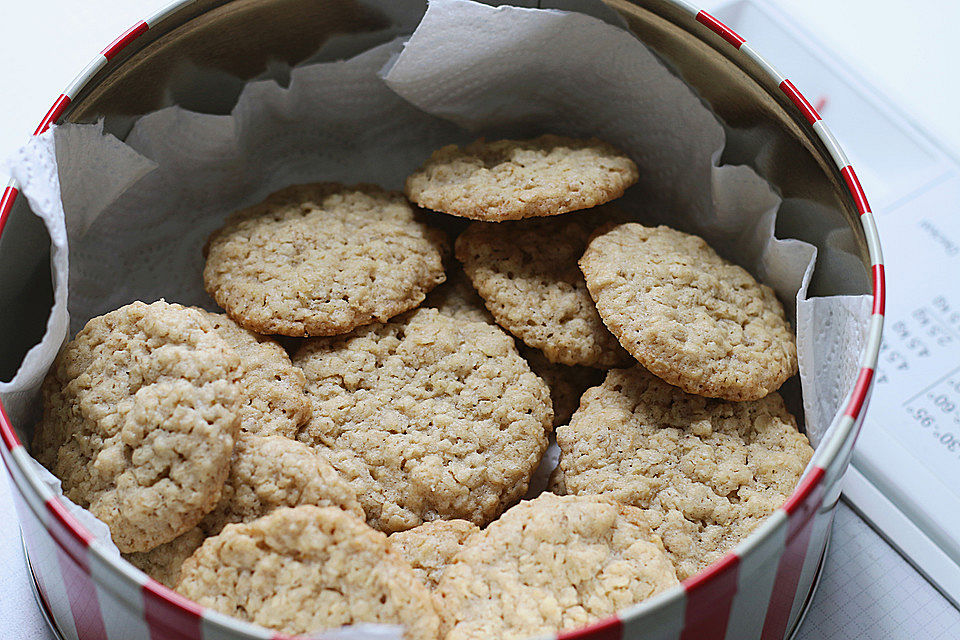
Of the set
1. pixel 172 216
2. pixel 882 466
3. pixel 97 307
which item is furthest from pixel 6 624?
pixel 882 466

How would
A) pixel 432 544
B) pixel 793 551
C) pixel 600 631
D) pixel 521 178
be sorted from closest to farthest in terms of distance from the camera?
pixel 600 631
pixel 793 551
pixel 432 544
pixel 521 178

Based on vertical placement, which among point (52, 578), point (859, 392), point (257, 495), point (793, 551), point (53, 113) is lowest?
point (52, 578)

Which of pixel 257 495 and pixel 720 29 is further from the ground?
pixel 720 29

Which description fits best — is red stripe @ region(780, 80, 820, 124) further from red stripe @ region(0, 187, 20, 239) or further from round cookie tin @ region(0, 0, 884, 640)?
red stripe @ region(0, 187, 20, 239)

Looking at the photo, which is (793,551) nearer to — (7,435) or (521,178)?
(521,178)

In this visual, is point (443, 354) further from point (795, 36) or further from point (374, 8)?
point (795, 36)

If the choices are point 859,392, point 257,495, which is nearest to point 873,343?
point 859,392

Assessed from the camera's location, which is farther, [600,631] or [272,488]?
[272,488]
